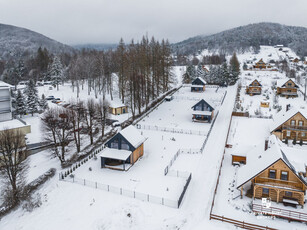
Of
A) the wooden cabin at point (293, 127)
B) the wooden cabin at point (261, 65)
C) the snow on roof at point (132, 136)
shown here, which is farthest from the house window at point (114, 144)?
the wooden cabin at point (261, 65)

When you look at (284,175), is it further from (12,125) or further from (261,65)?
(261,65)

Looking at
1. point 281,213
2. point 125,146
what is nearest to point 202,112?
point 125,146

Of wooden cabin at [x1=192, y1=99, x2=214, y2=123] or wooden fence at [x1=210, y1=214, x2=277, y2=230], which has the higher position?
wooden cabin at [x1=192, y1=99, x2=214, y2=123]

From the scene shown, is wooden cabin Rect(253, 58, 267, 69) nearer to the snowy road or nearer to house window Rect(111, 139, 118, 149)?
the snowy road

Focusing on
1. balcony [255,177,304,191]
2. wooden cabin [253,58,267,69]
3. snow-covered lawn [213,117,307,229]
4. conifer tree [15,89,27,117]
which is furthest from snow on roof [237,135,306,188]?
wooden cabin [253,58,267,69]

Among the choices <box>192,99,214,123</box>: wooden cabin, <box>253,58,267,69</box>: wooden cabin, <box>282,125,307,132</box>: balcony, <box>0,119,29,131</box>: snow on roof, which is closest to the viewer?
<box>0,119,29,131</box>: snow on roof

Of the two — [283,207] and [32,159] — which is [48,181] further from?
[283,207]

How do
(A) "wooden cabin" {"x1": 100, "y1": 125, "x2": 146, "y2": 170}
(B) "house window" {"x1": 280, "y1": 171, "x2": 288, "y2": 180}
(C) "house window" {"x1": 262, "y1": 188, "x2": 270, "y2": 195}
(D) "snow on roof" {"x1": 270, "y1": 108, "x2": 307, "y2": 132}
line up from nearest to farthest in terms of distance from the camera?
(B) "house window" {"x1": 280, "y1": 171, "x2": 288, "y2": 180}
(C) "house window" {"x1": 262, "y1": 188, "x2": 270, "y2": 195}
(A) "wooden cabin" {"x1": 100, "y1": 125, "x2": 146, "y2": 170}
(D) "snow on roof" {"x1": 270, "y1": 108, "x2": 307, "y2": 132}
